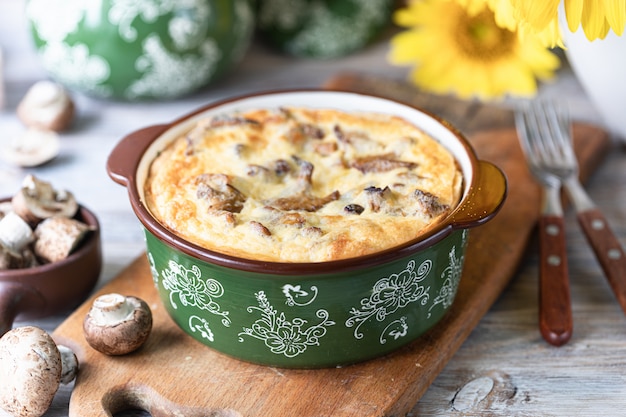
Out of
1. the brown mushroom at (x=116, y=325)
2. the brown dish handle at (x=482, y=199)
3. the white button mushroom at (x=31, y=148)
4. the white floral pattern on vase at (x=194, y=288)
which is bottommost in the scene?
the white button mushroom at (x=31, y=148)

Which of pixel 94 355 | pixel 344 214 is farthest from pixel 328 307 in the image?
pixel 94 355

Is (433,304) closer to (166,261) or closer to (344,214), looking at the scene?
(344,214)

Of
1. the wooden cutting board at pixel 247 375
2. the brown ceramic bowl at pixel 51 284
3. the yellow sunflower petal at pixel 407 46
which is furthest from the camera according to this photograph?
the yellow sunflower petal at pixel 407 46

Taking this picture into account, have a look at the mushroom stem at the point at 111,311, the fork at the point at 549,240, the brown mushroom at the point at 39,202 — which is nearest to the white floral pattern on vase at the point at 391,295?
the fork at the point at 549,240

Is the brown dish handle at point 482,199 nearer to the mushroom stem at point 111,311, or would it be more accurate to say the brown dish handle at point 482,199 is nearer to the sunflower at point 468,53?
the mushroom stem at point 111,311

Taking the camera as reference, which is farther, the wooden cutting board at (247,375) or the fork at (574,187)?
the fork at (574,187)

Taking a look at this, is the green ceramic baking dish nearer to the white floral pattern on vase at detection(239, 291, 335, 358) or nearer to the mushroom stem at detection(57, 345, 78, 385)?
the white floral pattern on vase at detection(239, 291, 335, 358)

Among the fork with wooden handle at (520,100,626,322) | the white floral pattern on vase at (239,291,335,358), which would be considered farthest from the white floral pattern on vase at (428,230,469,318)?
the fork with wooden handle at (520,100,626,322)
